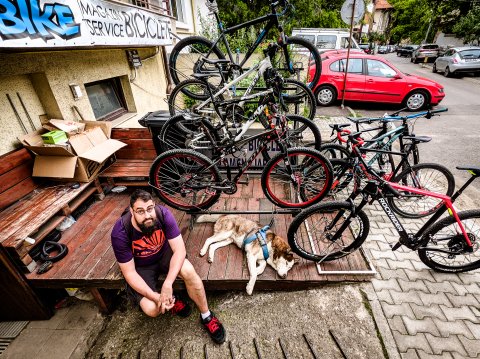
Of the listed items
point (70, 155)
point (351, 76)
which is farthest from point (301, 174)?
point (351, 76)

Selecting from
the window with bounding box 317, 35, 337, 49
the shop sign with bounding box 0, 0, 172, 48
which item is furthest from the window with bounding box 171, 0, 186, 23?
the window with bounding box 317, 35, 337, 49

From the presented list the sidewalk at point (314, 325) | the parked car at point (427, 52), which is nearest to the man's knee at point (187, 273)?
the sidewalk at point (314, 325)

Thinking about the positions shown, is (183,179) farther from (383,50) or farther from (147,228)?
(383,50)

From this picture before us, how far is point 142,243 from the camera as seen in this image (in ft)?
8.64

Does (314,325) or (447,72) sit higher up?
(447,72)

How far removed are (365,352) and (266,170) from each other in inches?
85.2

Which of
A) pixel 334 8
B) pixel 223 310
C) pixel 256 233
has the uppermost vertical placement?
pixel 334 8

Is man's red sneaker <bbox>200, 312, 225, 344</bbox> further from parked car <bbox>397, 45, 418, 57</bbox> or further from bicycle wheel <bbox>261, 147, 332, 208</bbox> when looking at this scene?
A: parked car <bbox>397, 45, 418, 57</bbox>

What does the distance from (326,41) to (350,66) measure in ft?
15.1

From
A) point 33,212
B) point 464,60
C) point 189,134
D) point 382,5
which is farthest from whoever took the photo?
point 382,5

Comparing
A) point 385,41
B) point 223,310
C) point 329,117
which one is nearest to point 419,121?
point 329,117

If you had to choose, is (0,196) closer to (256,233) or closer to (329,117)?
(256,233)

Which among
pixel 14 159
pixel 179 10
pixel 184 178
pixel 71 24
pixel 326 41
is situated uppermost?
pixel 179 10

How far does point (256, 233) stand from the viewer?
10.3 ft
